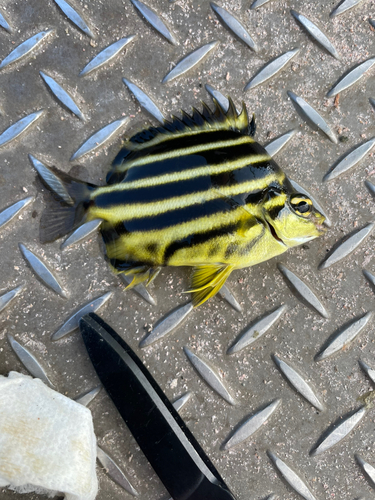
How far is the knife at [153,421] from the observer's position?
1314 millimetres

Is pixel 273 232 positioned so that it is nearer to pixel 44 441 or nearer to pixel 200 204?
pixel 200 204

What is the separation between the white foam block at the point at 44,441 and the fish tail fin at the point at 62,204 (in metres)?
0.57

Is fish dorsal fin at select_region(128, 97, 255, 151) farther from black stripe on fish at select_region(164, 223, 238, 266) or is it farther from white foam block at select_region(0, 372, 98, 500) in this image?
white foam block at select_region(0, 372, 98, 500)

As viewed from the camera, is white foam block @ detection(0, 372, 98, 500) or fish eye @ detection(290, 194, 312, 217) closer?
fish eye @ detection(290, 194, 312, 217)

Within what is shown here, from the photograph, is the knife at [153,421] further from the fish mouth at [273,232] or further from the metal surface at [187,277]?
the fish mouth at [273,232]

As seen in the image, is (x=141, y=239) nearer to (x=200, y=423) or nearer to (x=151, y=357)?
(x=151, y=357)

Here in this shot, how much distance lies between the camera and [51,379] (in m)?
1.44

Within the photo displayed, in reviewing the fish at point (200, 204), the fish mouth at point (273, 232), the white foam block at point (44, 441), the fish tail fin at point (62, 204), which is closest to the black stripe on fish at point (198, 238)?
the fish at point (200, 204)

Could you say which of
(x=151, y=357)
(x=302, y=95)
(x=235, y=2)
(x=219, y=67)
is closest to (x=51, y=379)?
(x=151, y=357)

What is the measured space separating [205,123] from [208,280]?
558 millimetres

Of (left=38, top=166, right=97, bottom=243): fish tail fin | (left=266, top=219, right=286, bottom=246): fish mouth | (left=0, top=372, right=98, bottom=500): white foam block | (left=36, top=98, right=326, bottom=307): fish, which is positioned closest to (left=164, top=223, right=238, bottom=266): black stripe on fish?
(left=36, top=98, right=326, bottom=307): fish

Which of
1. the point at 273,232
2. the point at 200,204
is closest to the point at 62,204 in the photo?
the point at 200,204

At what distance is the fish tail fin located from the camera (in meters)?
1.34

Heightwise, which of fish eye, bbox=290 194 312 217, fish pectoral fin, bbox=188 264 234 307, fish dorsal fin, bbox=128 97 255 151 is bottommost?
fish pectoral fin, bbox=188 264 234 307
